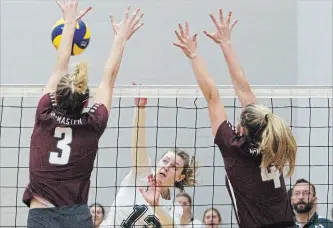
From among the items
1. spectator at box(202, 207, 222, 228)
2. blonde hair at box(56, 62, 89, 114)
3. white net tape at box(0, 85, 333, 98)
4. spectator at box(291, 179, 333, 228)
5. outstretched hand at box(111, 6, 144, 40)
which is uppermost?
outstretched hand at box(111, 6, 144, 40)

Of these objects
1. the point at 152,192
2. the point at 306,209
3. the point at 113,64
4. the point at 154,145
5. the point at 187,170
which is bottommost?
the point at 306,209

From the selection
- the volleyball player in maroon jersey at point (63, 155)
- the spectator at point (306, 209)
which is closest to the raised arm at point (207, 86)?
the volleyball player in maroon jersey at point (63, 155)

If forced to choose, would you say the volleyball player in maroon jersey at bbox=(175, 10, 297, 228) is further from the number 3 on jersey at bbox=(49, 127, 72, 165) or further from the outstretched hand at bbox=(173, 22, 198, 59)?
the number 3 on jersey at bbox=(49, 127, 72, 165)

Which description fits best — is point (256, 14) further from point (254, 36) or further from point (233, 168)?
point (233, 168)

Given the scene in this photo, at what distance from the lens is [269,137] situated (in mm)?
4223

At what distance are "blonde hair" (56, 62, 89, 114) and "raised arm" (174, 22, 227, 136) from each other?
0.69 meters

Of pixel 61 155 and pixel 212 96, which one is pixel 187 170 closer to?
pixel 212 96

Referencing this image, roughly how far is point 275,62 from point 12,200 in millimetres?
3198

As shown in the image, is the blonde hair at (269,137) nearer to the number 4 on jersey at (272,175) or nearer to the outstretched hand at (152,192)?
the number 4 on jersey at (272,175)

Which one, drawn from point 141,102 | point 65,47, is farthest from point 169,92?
point 65,47

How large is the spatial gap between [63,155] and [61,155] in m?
0.01

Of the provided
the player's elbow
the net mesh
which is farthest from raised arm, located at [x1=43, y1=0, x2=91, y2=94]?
the net mesh

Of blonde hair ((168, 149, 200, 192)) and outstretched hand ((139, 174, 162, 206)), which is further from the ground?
blonde hair ((168, 149, 200, 192))

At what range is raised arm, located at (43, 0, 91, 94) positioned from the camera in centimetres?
459
